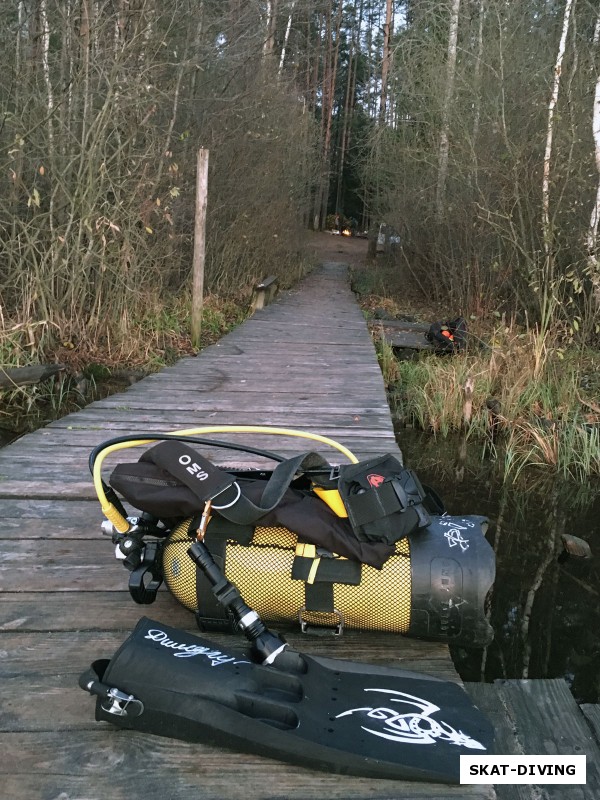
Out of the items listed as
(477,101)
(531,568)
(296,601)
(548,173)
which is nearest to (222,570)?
(296,601)

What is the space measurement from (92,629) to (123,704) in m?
0.51

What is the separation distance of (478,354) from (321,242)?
2230cm

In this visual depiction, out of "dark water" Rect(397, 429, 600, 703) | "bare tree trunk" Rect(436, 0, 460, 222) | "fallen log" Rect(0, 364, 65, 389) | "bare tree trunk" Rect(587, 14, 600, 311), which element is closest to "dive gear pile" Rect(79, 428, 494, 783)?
"dark water" Rect(397, 429, 600, 703)

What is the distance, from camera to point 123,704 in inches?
53.1

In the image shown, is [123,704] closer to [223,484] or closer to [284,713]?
[284,713]

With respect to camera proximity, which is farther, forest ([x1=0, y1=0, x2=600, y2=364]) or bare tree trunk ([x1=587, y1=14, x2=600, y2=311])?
bare tree trunk ([x1=587, y1=14, x2=600, y2=311])

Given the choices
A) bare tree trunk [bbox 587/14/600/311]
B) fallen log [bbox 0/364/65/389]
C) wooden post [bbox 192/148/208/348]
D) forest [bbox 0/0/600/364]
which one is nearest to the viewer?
fallen log [bbox 0/364/65/389]

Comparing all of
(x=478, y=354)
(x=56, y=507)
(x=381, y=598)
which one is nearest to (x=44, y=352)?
(x=56, y=507)

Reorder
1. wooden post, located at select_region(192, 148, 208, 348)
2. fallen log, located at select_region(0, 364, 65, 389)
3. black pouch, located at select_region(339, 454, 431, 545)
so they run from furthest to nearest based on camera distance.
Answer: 1. wooden post, located at select_region(192, 148, 208, 348)
2. fallen log, located at select_region(0, 364, 65, 389)
3. black pouch, located at select_region(339, 454, 431, 545)

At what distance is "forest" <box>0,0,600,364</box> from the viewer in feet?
18.8

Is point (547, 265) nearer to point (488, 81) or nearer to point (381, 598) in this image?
point (488, 81)

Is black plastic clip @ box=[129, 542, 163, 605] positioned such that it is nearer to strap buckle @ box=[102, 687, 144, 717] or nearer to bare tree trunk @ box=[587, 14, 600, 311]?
strap buckle @ box=[102, 687, 144, 717]

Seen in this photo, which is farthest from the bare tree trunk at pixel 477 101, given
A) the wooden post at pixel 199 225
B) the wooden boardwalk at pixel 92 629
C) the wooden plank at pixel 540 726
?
the wooden plank at pixel 540 726

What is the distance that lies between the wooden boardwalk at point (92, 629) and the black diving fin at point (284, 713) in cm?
5
